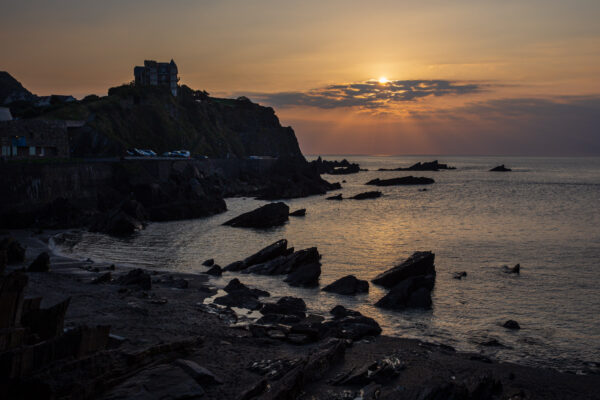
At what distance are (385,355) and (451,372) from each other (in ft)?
7.95

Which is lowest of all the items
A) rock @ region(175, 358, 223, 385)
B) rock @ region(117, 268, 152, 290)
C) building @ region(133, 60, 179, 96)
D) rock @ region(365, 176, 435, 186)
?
rock @ region(117, 268, 152, 290)

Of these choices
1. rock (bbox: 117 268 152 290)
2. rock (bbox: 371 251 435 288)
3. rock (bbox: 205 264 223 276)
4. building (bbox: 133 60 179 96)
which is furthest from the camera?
building (bbox: 133 60 179 96)

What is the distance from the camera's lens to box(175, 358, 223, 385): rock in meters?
14.1

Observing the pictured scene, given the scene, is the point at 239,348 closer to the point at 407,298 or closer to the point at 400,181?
the point at 407,298

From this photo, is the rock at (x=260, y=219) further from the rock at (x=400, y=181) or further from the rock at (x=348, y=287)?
the rock at (x=400, y=181)

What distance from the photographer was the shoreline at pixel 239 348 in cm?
1505

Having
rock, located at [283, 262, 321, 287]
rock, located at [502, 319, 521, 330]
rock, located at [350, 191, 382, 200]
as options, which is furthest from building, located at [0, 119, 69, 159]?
rock, located at [502, 319, 521, 330]

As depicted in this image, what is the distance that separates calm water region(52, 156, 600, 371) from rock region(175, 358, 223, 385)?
909cm

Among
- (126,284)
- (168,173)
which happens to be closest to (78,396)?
(126,284)

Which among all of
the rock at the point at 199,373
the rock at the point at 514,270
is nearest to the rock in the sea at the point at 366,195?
the rock at the point at 514,270

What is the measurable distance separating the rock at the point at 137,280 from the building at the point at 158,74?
124 meters

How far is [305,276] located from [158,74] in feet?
426

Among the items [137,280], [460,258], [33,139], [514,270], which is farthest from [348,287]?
[33,139]

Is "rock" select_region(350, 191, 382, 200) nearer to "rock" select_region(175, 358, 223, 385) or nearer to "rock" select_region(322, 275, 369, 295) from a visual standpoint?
"rock" select_region(322, 275, 369, 295)
